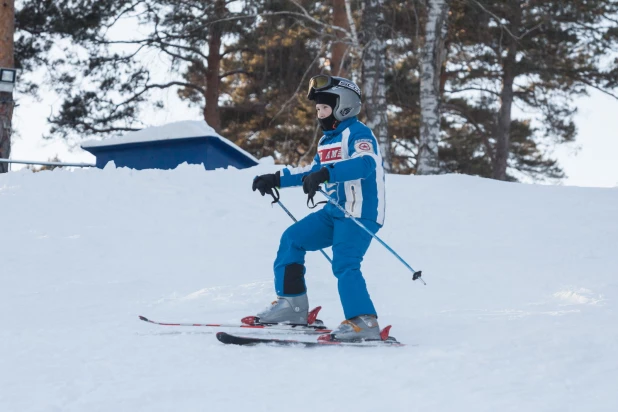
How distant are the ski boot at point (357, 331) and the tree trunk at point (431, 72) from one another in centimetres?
986

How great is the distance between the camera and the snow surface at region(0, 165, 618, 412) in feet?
11.9

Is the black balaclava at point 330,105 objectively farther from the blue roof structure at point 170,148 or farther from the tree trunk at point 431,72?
the tree trunk at point 431,72

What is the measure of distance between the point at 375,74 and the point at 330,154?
9.79 metres

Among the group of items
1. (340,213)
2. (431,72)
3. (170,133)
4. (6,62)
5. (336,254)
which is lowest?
(336,254)

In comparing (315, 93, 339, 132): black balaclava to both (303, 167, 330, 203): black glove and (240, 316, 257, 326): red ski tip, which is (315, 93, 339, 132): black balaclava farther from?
(240, 316, 257, 326): red ski tip

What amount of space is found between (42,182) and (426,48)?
7.41 m

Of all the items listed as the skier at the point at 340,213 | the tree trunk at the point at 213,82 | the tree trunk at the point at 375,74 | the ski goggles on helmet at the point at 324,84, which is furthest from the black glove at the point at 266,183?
the tree trunk at the point at 213,82

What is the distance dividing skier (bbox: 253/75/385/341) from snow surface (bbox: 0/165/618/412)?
0.37m

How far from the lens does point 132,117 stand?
21.7 meters

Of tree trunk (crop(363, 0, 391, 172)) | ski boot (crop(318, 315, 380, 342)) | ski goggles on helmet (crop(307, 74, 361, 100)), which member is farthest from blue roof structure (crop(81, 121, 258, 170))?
ski boot (crop(318, 315, 380, 342))

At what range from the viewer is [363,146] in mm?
4746

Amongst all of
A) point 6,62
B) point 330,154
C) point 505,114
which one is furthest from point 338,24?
point 330,154

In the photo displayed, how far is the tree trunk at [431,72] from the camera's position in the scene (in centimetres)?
1420

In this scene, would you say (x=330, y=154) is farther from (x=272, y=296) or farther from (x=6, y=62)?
(x=6, y=62)
